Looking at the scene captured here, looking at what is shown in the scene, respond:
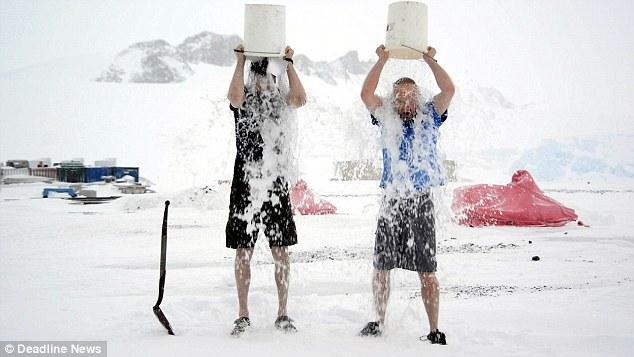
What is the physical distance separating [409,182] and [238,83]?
1.07 metres

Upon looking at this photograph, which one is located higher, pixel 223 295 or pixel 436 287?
pixel 436 287

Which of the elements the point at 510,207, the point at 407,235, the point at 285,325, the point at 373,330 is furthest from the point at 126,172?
the point at 407,235

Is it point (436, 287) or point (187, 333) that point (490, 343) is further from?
point (187, 333)

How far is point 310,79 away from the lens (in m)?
34.3

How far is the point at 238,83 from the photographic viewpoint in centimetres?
334

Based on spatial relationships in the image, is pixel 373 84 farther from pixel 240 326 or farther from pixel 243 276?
pixel 240 326

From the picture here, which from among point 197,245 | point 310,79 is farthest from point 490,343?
point 310,79

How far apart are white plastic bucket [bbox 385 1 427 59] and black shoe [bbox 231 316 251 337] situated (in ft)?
5.56

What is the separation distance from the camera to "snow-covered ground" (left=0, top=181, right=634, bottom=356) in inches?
129

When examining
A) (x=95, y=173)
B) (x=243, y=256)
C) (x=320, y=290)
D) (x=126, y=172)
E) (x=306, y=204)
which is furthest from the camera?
(x=126, y=172)

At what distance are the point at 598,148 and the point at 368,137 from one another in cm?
1485

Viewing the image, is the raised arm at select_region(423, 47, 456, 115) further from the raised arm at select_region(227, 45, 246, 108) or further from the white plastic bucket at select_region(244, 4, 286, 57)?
the raised arm at select_region(227, 45, 246, 108)

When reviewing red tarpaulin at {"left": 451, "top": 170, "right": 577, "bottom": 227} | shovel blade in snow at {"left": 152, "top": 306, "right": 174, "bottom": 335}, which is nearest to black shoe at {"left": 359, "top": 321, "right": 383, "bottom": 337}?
shovel blade in snow at {"left": 152, "top": 306, "right": 174, "bottom": 335}

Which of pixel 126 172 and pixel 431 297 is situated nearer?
pixel 431 297
